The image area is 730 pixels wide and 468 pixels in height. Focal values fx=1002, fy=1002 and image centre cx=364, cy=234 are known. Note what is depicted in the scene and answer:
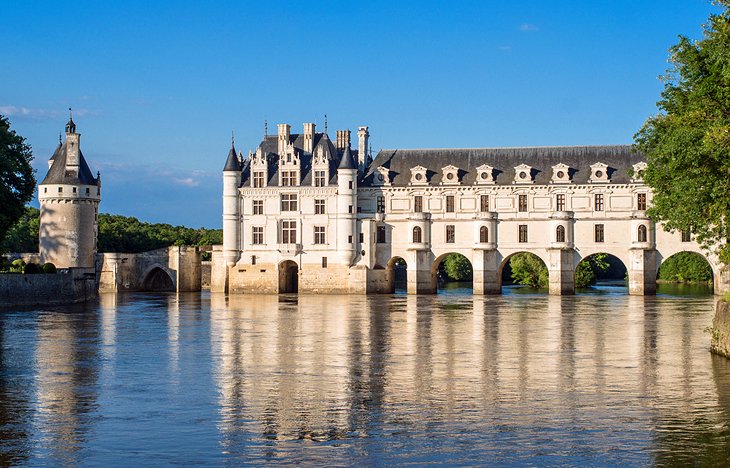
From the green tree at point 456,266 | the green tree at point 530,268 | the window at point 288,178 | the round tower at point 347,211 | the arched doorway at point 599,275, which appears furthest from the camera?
the green tree at point 456,266

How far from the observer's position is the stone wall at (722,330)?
27.2 metres

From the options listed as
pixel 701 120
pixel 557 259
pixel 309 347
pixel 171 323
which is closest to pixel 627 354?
pixel 701 120

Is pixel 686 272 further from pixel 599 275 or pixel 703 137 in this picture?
pixel 703 137

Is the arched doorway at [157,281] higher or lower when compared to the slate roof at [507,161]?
lower

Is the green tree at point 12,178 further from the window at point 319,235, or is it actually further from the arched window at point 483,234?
the arched window at point 483,234

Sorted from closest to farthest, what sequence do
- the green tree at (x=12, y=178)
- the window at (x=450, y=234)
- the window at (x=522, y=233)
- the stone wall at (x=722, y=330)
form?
the stone wall at (x=722, y=330) → the green tree at (x=12, y=178) → the window at (x=522, y=233) → the window at (x=450, y=234)

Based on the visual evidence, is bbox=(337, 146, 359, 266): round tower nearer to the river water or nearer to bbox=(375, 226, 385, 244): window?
bbox=(375, 226, 385, 244): window

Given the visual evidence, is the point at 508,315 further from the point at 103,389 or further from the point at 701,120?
the point at 103,389

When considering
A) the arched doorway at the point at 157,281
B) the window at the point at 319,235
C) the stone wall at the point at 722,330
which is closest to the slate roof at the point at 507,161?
the window at the point at 319,235

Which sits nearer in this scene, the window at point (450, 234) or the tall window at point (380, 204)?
the window at point (450, 234)

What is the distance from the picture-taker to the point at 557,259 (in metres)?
73.9

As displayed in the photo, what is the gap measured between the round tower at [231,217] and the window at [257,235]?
1.27 m

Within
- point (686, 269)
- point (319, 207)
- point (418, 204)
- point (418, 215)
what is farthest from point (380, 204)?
point (686, 269)

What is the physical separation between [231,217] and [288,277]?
7032 millimetres
